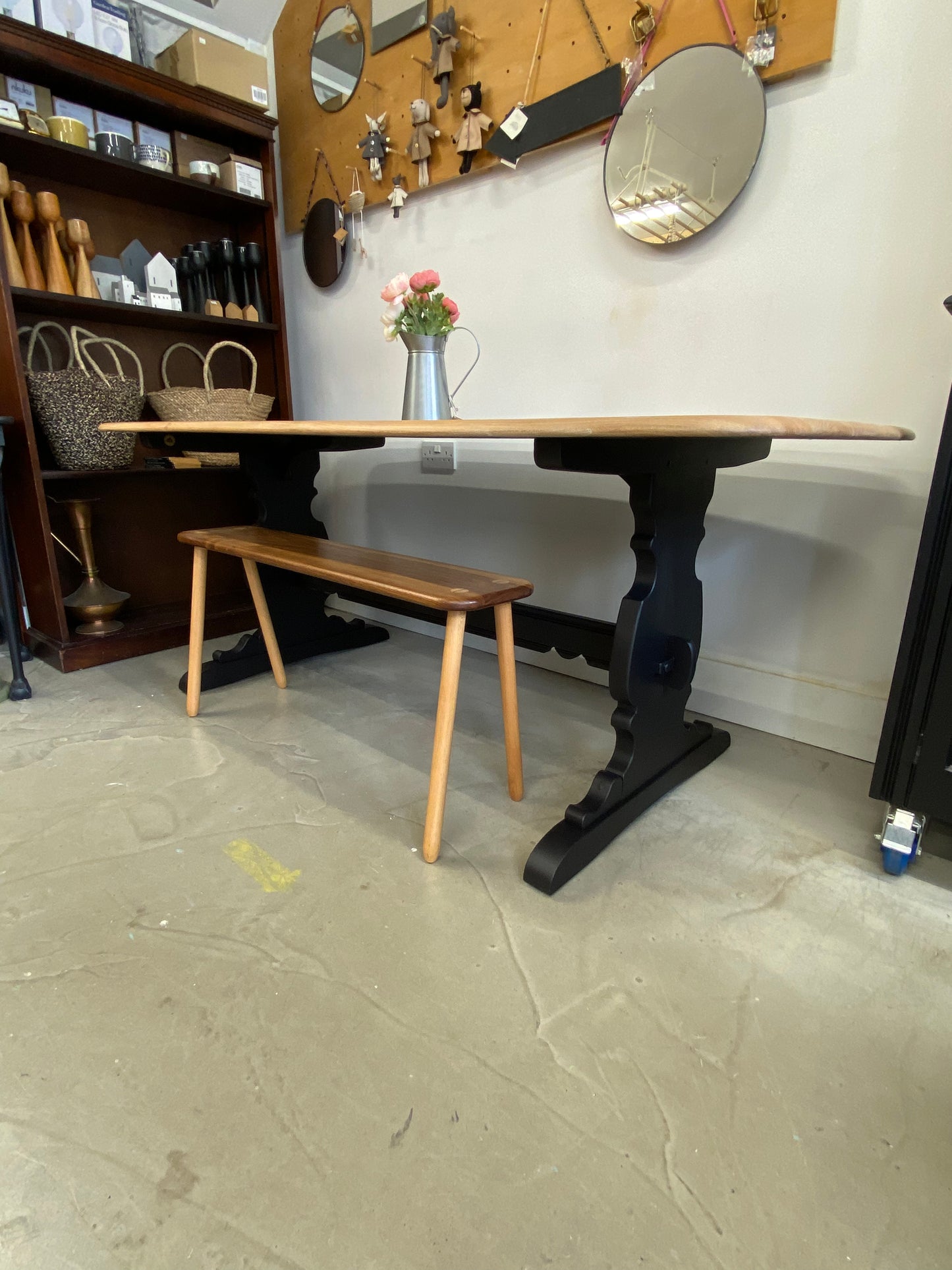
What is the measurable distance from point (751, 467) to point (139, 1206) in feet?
5.30

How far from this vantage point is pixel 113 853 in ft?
3.63

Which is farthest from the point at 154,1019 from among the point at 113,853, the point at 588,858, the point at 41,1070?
the point at 588,858

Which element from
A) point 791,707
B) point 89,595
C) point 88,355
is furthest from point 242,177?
point 791,707

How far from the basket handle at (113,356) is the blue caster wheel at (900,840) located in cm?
220

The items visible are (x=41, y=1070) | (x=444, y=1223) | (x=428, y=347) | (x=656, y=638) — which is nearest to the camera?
(x=444, y=1223)

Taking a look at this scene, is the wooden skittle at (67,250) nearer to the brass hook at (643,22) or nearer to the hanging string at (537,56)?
the hanging string at (537,56)

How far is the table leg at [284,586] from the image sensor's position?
1.84m

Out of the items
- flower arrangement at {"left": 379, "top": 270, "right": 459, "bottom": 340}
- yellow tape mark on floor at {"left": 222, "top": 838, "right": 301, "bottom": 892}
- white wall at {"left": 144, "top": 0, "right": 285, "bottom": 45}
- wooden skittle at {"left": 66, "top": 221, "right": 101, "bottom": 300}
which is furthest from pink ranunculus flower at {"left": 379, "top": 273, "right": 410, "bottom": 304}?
white wall at {"left": 144, "top": 0, "right": 285, "bottom": 45}

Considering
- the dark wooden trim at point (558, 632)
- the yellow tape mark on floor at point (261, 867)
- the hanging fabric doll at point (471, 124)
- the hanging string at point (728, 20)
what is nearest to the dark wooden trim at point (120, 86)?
the hanging fabric doll at point (471, 124)

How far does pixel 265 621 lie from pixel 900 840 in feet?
4.82

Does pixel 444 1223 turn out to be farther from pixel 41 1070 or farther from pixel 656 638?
pixel 656 638

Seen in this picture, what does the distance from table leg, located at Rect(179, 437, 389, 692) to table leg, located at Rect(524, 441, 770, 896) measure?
95 centimetres

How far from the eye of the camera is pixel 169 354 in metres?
2.22

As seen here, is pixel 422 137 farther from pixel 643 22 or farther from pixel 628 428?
pixel 628 428
